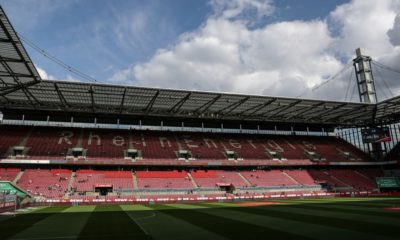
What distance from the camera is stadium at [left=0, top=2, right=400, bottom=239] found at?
4262 cm

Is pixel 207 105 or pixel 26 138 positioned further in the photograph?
pixel 26 138

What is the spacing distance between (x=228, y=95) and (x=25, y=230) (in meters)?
34.7

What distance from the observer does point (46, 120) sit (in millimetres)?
59562

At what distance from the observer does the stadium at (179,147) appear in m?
42.6

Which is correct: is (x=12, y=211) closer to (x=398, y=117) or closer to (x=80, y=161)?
(x=80, y=161)

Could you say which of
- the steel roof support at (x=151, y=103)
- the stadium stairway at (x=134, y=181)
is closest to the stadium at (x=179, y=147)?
the stadium stairway at (x=134, y=181)

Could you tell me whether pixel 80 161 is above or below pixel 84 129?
below

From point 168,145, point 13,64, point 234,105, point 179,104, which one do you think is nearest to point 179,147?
point 168,145

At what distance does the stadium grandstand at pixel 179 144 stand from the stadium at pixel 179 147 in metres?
0.19

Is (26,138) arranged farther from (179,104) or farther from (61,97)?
(179,104)

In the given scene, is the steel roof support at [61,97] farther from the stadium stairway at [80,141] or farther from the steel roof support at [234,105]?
the steel roof support at [234,105]

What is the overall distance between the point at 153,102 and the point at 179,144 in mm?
13534

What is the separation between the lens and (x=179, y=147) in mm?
59781

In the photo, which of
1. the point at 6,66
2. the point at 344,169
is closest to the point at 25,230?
the point at 6,66
